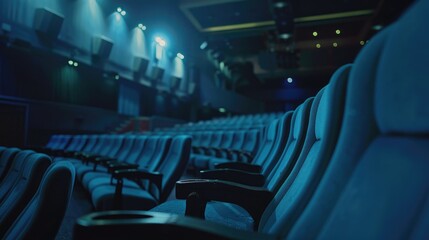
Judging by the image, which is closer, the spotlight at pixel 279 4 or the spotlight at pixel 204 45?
the spotlight at pixel 279 4

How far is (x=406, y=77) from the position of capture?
0.32 metres

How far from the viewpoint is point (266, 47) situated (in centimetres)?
870

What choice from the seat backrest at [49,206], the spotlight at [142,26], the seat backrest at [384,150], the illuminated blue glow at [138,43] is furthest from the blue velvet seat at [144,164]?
the spotlight at [142,26]

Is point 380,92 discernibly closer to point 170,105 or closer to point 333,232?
point 333,232

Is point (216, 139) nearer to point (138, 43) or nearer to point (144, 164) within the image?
point (144, 164)

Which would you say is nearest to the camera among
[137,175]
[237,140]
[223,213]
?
[223,213]

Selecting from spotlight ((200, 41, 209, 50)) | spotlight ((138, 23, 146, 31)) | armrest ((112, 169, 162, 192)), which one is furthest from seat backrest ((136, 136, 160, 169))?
spotlight ((200, 41, 209, 50))

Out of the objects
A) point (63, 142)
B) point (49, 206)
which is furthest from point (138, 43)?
point (49, 206)

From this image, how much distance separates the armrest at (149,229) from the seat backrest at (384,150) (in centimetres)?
9

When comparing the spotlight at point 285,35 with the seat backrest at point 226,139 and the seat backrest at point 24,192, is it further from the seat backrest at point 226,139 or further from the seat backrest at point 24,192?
the seat backrest at point 24,192

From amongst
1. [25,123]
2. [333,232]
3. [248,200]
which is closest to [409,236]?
[333,232]

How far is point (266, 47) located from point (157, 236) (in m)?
8.65

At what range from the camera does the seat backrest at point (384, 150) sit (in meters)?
0.31

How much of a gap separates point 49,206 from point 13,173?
489mm
